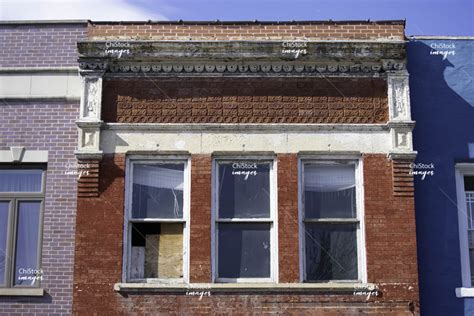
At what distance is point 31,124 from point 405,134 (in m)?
6.02

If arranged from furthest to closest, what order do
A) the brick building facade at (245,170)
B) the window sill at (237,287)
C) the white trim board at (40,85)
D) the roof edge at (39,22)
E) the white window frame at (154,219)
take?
the roof edge at (39,22)
the white trim board at (40,85)
the white window frame at (154,219)
the brick building facade at (245,170)
the window sill at (237,287)

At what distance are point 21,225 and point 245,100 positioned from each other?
4133mm

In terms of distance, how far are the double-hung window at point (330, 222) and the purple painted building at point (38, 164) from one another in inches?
145

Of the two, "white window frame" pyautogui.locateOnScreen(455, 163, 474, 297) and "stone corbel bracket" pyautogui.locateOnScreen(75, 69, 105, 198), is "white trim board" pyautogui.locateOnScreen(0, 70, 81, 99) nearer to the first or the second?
"stone corbel bracket" pyautogui.locateOnScreen(75, 69, 105, 198)

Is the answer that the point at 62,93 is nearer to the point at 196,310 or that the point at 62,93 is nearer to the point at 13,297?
the point at 13,297

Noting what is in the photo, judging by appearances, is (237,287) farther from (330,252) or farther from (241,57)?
(241,57)

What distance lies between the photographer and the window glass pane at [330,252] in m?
11.2

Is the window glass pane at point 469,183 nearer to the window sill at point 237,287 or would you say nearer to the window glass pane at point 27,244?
the window sill at point 237,287

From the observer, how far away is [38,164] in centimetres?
1183

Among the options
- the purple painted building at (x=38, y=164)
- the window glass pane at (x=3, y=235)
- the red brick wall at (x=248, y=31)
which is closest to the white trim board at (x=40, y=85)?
the purple painted building at (x=38, y=164)

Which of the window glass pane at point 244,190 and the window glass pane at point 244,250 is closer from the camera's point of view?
the window glass pane at point 244,250

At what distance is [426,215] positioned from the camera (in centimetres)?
1154

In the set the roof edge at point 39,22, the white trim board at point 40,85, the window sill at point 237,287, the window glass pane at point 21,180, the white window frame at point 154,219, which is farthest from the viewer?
the roof edge at point 39,22

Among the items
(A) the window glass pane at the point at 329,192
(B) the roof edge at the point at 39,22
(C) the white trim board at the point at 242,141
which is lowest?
(A) the window glass pane at the point at 329,192
